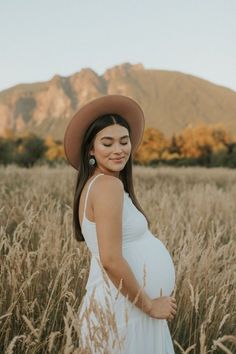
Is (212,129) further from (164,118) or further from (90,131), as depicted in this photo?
(164,118)

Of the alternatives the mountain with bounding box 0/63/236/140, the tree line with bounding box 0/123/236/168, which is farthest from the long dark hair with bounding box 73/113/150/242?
the mountain with bounding box 0/63/236/140

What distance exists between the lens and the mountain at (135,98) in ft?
420

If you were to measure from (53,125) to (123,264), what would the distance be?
15297cm

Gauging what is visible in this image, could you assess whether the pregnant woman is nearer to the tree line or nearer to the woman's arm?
the woman's arm

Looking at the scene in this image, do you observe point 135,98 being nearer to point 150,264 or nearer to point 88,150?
point 88,150

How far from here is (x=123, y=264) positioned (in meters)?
1.89

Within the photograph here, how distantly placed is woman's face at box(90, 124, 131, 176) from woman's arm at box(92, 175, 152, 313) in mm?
202

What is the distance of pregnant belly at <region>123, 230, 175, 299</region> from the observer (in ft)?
6.68

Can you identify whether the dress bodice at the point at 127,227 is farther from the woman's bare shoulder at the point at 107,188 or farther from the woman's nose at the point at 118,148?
the woman's nose at the point at 118,148

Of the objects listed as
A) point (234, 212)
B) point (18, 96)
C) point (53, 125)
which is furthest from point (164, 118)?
point (234, 212)

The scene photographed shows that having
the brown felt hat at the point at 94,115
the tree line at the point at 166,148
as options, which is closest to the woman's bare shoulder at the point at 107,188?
the brown felt hat at the point at 94,115

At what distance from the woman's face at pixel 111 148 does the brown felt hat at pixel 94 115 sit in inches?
3.6

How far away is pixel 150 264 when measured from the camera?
2074mm

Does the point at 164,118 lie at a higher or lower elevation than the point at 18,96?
lower
